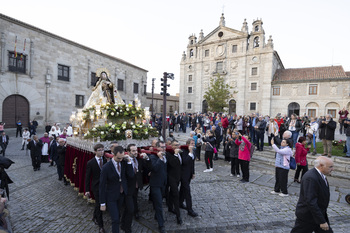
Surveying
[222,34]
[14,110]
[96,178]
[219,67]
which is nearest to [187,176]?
[96,178]

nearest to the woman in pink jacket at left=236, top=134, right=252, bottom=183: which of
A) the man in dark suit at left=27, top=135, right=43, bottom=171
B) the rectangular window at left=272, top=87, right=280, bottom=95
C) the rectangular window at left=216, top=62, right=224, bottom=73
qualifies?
the man in dark suit at left=27, top=135, right=43, bottom=171

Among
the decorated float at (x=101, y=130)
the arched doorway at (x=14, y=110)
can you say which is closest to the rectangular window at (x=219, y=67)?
the arched doorway at (x=14, y=110)

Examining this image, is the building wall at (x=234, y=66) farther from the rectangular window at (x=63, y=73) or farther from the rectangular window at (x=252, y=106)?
the rectangular window at (x=63, y=73)

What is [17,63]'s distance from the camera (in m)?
17.5

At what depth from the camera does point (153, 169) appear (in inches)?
180

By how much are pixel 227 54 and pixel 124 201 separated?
36.1m

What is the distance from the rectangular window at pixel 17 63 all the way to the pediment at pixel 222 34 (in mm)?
29993

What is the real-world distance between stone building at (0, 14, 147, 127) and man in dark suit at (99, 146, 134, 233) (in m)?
18.8

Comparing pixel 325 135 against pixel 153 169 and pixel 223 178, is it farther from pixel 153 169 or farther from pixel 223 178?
pixel 153 169

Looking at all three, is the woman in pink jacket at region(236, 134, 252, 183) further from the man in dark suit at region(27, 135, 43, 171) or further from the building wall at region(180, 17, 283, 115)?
the building wall at region(180, 17, 283, 115)

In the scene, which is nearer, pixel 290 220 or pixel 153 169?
pixel 153 169

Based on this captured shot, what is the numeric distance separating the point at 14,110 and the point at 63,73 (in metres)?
6.00

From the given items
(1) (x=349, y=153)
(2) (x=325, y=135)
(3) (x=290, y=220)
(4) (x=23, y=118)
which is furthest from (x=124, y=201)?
(4) (x=23, y=118)

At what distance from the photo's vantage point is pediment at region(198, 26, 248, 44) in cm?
3481
